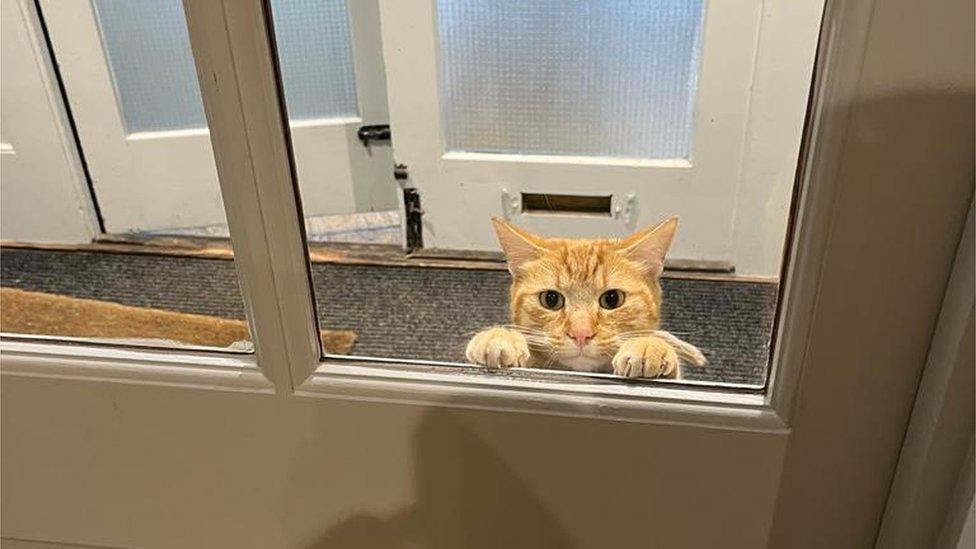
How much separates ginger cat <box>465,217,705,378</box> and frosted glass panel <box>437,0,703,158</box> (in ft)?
1.72

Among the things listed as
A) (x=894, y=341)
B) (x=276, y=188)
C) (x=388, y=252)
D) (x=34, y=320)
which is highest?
(x=276, y=188)

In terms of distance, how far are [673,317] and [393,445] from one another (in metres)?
0.45

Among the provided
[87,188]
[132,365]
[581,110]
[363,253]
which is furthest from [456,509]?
[87,188]

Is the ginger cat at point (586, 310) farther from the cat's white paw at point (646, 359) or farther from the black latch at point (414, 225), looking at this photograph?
the black latch at point (414, 225)

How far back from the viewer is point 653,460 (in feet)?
2.52

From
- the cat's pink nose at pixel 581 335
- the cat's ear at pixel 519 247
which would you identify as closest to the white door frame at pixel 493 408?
the cat's pink nose at pixel 581 335

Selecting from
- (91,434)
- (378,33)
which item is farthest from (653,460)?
(378,33)

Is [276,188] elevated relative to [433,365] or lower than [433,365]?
elevated

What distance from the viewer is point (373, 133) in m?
1.71

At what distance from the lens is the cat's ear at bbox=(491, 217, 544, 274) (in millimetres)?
979

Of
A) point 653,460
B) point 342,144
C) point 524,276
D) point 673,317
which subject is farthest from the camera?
point 342,144

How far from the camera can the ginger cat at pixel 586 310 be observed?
0.84 metres

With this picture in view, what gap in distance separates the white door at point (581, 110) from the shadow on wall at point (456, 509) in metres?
0.61

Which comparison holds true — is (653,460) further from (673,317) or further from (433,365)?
(673,317)
